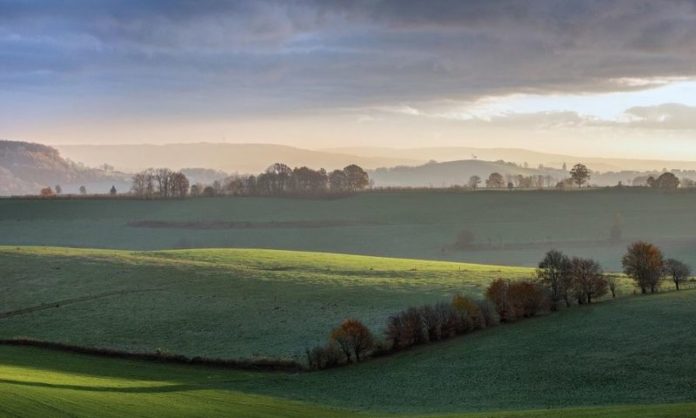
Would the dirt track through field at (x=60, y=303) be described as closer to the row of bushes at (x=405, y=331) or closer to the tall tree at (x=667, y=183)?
the row of bushes at (x=405, y=331)

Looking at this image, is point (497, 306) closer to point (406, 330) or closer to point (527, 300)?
point (527, 300)

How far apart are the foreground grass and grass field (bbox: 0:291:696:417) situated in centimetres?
485

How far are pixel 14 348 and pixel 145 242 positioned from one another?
7658cm

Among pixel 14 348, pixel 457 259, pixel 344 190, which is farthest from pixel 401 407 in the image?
pixel 344 190

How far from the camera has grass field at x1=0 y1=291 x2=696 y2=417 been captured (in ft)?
80.6

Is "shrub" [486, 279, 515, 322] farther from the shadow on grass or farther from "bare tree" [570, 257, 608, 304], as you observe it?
the shadow on grass

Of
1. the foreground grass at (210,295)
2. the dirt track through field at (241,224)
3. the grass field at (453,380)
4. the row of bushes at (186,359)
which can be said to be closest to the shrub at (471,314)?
the grass field at (453,380)

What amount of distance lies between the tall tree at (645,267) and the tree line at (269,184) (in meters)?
109

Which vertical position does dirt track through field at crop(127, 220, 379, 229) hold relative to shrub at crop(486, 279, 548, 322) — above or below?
above

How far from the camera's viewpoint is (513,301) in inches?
1678

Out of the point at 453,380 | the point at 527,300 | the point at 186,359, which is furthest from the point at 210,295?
the point at 453,380

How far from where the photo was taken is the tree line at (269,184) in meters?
157

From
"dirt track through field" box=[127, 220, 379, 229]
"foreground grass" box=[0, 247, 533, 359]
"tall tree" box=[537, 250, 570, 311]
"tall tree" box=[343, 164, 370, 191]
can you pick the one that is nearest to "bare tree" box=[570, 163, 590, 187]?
"tall tree" box=[343, 164, 370, 191]

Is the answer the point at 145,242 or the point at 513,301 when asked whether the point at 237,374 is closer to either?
the point at 513,301
